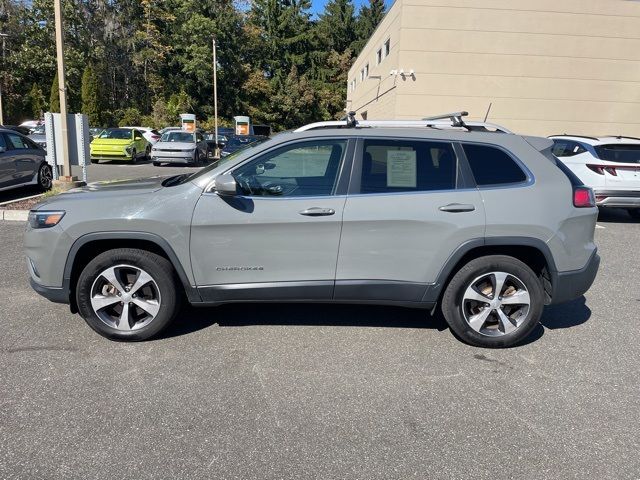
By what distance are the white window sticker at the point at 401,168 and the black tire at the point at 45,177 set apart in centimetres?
999

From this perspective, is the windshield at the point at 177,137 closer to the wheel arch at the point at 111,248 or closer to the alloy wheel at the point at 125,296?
the wheel arch at the point at 111,248

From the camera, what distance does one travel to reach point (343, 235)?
12.1 ft

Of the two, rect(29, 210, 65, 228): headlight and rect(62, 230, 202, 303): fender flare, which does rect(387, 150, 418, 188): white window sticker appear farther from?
rect(29, 210, 65, 228): headlight

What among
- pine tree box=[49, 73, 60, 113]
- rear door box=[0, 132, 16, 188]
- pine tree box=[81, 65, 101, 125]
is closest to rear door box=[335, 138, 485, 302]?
rear door box=[0, 132, 16, 188]

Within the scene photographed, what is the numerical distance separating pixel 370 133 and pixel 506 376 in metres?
2.12

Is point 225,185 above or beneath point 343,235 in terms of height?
above

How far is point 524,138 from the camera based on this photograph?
4.01 metres

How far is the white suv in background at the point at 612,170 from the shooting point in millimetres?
8789

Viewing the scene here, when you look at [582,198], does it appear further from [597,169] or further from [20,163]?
[20,163]

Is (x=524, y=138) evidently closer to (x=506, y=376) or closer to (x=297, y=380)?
(x=506, y=376)

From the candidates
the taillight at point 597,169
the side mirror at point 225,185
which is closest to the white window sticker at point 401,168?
the side mirror at point 225,185

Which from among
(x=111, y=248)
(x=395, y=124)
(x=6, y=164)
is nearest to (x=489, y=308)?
(x=395, y=124)

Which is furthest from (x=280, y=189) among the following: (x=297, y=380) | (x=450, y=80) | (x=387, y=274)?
(x=450, y=80)

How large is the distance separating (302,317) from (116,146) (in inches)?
709
